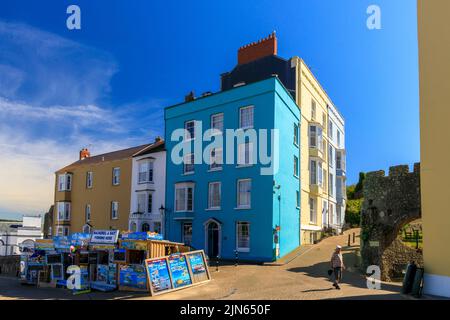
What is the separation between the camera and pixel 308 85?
116 feet

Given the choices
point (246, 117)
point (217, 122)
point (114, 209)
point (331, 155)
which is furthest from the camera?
point (331, 155)

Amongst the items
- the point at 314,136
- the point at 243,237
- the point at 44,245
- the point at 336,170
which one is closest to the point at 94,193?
the point at 243,237

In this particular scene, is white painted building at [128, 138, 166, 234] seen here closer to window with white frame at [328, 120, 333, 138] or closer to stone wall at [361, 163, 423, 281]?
stone wall at [361, 163, 423, 281]

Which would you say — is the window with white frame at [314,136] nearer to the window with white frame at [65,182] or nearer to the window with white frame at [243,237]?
the window with white frame at [243,237]

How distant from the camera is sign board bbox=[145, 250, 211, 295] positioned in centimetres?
1583

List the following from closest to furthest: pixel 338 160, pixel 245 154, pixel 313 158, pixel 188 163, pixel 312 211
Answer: pixel 245 154 < pixel 188 163 < pixel 313 158 < pixel 312 211 < pixel 338 160

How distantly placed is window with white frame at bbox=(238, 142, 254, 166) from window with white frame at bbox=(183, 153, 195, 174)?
4650 mm

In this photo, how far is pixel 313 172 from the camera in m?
34.8

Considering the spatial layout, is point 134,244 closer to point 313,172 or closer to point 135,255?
point 135,255

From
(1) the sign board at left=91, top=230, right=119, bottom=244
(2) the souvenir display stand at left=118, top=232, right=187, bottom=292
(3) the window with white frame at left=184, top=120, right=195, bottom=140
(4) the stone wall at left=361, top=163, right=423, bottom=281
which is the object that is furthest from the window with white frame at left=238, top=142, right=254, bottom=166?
(1) the sign board at left=91, top=230, right=119, bottom=244

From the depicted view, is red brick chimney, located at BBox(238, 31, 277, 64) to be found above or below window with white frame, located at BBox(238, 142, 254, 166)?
above

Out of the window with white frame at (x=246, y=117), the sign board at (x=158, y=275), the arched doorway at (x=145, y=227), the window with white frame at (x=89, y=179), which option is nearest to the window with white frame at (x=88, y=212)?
the window with white frame at (x=89, y=179)

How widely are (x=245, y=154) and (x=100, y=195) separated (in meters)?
18.1
